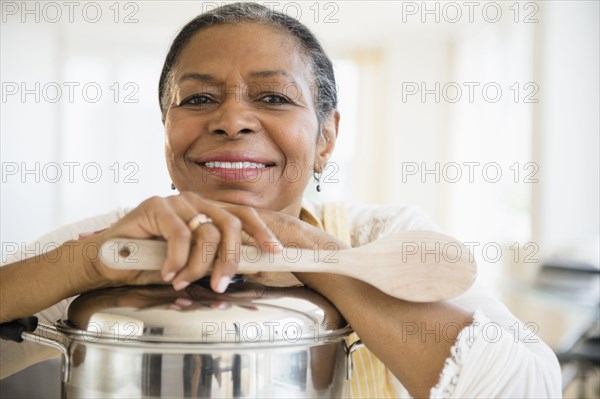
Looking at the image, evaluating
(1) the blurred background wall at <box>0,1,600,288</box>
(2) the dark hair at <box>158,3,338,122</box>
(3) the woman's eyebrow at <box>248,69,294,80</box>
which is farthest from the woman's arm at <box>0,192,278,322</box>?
(1) the blurred background wall at <box>0,1,600,288</box>

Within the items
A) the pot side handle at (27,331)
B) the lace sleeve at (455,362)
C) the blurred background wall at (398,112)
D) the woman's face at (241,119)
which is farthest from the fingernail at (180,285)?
the blurred background wall at (398,112)

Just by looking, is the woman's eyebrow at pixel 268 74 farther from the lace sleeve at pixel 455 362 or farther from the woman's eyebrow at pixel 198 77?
the lace sleeve at pixel 455 362

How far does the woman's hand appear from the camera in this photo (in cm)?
50

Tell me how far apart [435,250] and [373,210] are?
0.71 meters

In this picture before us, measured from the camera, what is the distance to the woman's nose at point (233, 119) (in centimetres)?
84

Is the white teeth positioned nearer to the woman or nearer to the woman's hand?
the woman

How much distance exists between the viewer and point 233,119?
84cm

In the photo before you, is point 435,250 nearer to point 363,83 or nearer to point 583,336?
point 583,336

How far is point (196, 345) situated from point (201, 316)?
21mm

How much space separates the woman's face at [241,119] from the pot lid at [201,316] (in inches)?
14.4

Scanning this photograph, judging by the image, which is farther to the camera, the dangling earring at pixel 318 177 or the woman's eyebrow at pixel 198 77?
the dangling earring at pixel 318 177

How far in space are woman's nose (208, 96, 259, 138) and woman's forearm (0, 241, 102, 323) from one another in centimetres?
29

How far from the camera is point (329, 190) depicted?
6.29 m

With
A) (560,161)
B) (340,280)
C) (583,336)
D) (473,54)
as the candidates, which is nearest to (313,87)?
(340,280)
